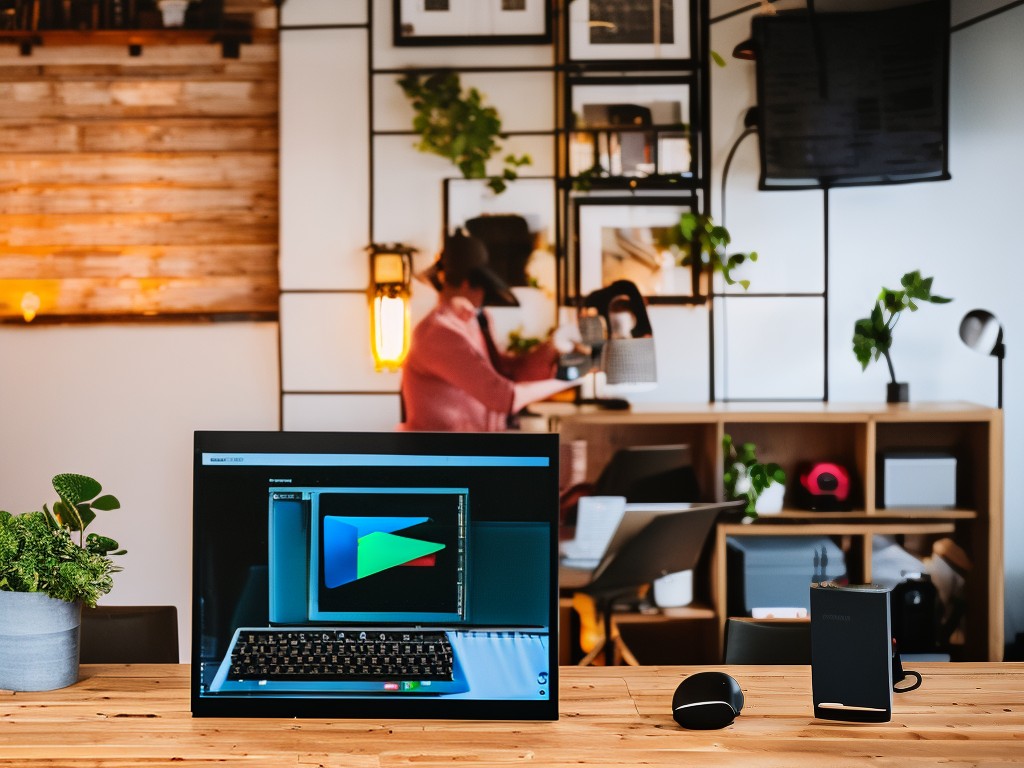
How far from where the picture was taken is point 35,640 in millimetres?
1614

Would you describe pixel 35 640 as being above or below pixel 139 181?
below

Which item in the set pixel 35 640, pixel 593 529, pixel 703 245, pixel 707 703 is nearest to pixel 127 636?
pixel 35 640

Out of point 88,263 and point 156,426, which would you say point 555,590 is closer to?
point 156,426

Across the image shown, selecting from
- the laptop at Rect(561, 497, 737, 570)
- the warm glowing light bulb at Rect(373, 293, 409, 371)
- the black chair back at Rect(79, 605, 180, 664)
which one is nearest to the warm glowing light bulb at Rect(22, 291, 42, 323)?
the warm glowing light bulb at Rect(373, 293, 409, 371)

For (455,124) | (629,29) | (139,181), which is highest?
(629,29)

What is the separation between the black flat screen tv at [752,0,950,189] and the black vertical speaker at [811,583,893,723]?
101 inches

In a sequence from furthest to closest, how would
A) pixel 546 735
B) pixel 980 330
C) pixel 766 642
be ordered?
1. pixel 980 330
2. pixel 766 642
3. pixel 546 735

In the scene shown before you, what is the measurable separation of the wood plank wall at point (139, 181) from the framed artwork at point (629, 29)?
4.33ft

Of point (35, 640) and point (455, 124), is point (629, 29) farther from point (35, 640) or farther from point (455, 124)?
point (35, 640)

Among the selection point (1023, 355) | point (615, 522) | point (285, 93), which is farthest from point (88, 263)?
point (1023, 355)

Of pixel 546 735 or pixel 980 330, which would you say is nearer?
pixel 546 735

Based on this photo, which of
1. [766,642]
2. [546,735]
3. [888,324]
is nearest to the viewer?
[546,735]

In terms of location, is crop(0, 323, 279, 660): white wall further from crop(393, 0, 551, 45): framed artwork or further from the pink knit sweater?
crop(393, 0, 551, 45): framed artwork

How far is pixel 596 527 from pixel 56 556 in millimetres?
2255
